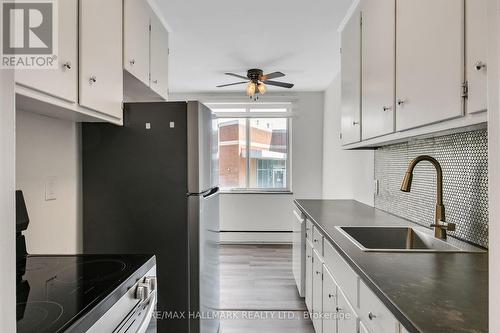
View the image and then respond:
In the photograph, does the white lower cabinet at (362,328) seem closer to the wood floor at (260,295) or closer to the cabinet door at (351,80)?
the cabinet door at (351,80)

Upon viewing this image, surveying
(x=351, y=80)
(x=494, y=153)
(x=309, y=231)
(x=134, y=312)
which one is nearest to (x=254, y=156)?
(x=309, y=231)

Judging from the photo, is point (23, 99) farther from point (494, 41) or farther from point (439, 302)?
point (439, 302)

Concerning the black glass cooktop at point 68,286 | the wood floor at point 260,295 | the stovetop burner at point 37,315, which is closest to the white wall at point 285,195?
the wood floor at point 260,295

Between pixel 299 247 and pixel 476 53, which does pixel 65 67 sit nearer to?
pixel 476 53

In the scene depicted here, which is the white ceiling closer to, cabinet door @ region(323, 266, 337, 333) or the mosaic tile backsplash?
the mosaic tile backsplash

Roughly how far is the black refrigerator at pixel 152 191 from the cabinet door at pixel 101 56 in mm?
251

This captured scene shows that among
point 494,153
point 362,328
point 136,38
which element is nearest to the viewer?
point 494,153

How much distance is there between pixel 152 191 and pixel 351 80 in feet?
5.56

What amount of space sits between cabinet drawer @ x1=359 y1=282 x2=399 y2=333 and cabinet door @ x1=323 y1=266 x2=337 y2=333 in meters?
0.49

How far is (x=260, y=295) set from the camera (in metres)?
3.27

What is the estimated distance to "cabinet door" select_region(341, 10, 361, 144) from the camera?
2.31 meters

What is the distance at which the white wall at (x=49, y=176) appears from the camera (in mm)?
1494

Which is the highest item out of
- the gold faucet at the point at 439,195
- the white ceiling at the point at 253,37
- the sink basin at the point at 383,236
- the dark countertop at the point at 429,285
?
the white ceiling at the point at 253,37

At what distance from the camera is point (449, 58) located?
120 cm
